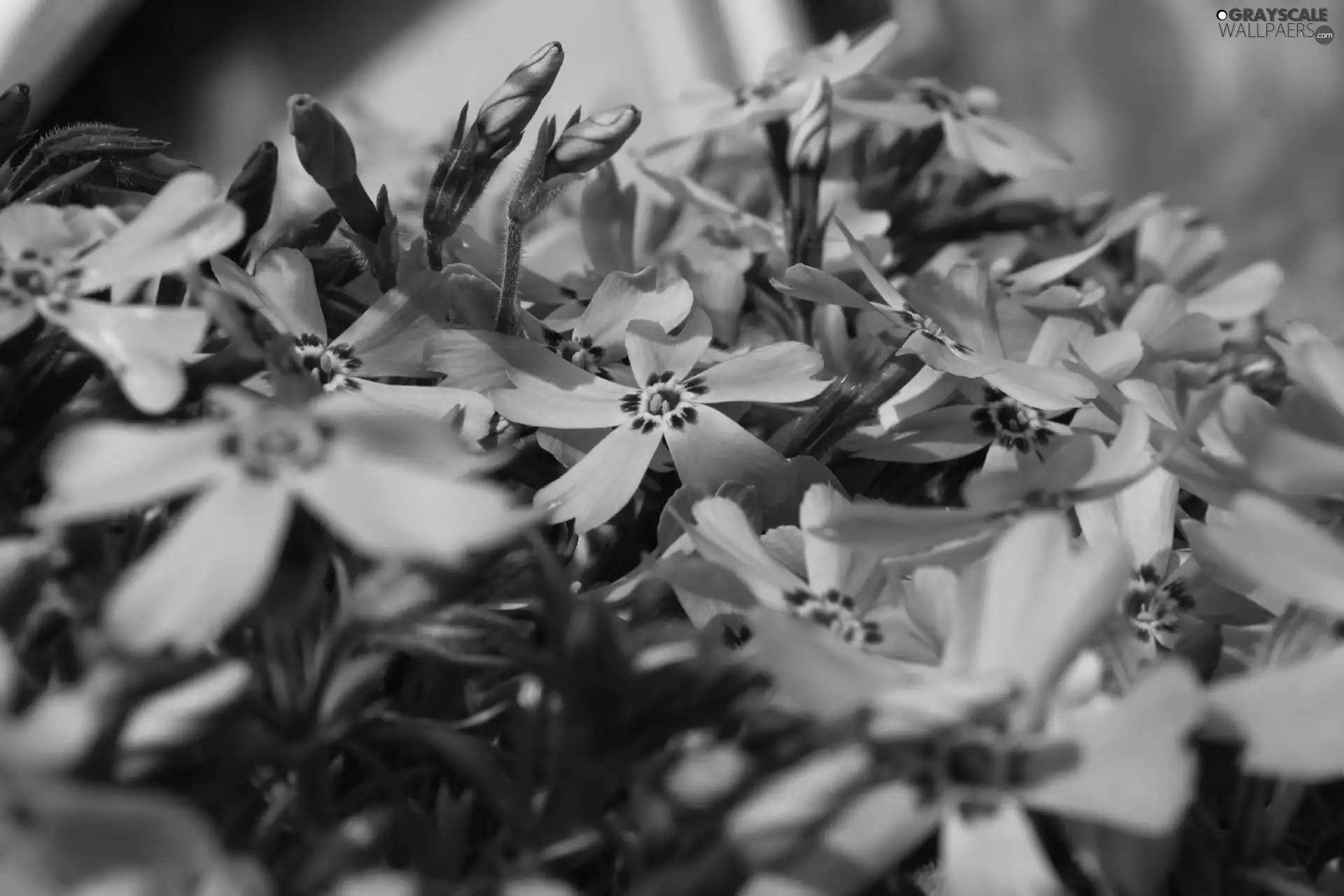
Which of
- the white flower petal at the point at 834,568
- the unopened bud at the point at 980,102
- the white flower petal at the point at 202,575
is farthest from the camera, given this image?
the unopened bud at the point at 980,102

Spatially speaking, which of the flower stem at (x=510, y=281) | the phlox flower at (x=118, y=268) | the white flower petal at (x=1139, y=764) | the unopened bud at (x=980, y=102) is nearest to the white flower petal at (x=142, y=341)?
the phlox flower at (x=118, y=268)

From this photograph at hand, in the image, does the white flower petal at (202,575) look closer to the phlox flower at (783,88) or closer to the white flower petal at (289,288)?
the white flower petal at (289,288)

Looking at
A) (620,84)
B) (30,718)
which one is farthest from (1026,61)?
(30,718)

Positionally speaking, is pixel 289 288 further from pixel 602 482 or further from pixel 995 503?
pixel 995 503

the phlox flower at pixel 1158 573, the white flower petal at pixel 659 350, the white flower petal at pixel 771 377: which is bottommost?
the phlox flower at pixel 1158 573

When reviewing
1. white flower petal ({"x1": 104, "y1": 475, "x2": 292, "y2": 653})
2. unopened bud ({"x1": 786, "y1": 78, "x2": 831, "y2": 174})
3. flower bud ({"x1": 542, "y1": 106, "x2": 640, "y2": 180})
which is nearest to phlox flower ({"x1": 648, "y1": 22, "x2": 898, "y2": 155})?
unopened bud ({"x1": 786, "y1": 78, "x2": 831, "y2": 174})

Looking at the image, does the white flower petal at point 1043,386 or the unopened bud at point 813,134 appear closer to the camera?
the white flower petal at point 1043,386

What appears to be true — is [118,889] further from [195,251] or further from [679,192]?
[679,192]

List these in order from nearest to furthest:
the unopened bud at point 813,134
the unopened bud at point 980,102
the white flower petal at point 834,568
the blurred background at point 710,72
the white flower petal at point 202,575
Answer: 1. the white flower petal at point 202,575
2. the white flower petal at point 834,568
3. the unopened bud at point 813,134
4. the unopened bud at point 980,102
5. the blurred background at point 710,72
